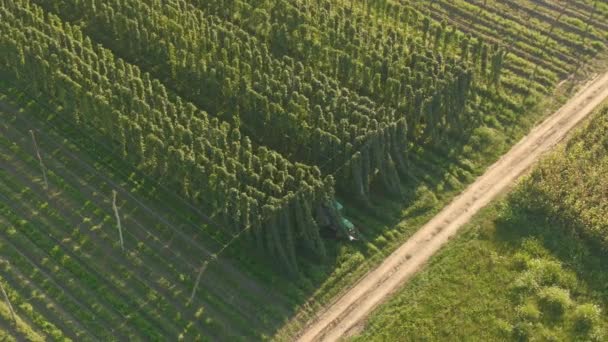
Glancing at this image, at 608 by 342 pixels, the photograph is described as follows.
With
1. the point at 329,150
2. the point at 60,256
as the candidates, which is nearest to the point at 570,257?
the point at 329,150

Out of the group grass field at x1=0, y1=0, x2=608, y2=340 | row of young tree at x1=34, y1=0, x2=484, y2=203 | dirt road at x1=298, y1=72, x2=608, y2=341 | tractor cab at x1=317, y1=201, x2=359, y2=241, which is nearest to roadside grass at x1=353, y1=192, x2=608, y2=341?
dirt road at x1=298, y1=72, x2=608, y2=341

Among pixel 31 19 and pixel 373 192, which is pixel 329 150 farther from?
pixel 31 19

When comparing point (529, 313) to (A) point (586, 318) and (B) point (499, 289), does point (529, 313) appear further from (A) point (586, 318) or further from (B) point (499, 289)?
(A) point (586, 318)

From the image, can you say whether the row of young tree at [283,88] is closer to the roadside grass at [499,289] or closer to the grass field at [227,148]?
the grass field at [227,148]

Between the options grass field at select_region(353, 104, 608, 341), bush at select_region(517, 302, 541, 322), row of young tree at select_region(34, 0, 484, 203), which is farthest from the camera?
row of young tree at select_region(34, 0, 484, 203)

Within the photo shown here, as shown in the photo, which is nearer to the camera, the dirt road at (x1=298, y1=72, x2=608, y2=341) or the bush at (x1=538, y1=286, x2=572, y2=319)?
the dirt road at (x1=298, y1=72, x2=608, y2=341)

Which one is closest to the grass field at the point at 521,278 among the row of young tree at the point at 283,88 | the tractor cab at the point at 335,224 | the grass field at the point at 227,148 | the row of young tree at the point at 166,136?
the grass field at the point at 227,148

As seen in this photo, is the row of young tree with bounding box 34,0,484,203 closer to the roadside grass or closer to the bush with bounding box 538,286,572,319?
the roadside grass
